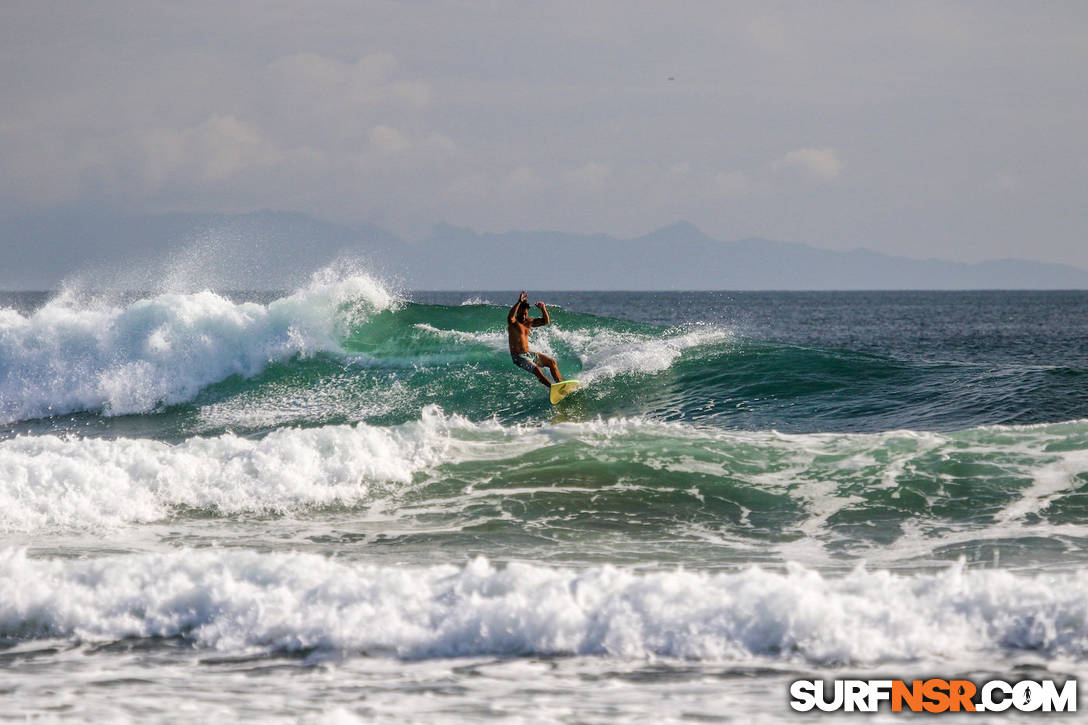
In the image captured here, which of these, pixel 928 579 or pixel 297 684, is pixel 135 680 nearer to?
pixel 297 684

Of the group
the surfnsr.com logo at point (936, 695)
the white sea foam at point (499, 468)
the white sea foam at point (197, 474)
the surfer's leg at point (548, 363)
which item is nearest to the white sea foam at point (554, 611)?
the surfnsr.com logo at point (936, 695)

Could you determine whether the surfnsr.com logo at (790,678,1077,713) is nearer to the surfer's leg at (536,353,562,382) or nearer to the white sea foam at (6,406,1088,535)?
the white sea foam at (6,406,1088,535)

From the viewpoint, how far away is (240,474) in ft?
33.7

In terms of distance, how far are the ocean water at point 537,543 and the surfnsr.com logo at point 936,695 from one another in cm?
17

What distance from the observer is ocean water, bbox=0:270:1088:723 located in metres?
5.57

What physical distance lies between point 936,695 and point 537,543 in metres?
4.03

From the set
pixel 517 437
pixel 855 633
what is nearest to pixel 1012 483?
pixel 855 633

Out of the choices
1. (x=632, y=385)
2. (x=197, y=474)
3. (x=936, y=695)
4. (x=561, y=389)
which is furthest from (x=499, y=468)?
(x=632, y=385)

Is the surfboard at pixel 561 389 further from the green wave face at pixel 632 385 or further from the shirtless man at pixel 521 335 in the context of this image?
the shirtless man at pixel 521 335

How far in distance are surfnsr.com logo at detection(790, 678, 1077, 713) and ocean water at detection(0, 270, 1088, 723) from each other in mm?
170

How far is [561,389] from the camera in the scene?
16.5 m

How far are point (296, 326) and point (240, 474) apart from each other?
35.5ft

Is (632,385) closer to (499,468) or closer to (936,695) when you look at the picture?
(499,468)

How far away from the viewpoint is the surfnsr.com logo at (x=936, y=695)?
5.05m
